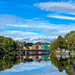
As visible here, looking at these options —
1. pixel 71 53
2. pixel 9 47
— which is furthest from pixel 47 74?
pixel 9 47

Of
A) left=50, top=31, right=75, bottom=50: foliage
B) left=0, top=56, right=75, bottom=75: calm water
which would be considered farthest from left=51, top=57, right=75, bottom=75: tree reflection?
left=50, top=31, right=75, bottom=50: foliage

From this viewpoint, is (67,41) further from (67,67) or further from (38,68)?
(38,68)

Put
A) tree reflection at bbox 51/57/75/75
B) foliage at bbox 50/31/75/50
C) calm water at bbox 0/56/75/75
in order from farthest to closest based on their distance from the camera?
foliage at bbox 50/31/75/50, tree reflection at bbox 51/57/75/75, calm water at bbox 0/56/75/75

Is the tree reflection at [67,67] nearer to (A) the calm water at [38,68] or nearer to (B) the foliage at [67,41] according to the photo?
(A) the calm water at [38,68]

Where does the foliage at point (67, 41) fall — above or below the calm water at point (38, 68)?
above

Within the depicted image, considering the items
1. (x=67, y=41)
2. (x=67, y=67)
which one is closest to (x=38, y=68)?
(x=67, y=67)

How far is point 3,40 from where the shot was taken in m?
123

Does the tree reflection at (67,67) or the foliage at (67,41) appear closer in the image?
the tree reflection at (67,67)

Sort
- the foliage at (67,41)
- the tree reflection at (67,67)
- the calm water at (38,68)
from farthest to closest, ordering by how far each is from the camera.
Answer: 1. the foliage at (67,41)
2. the tree reflection at (67,67)
3. the calm water at (38,68)

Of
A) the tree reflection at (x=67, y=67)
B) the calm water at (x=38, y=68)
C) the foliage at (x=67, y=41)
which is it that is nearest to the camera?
the calm water at (x=38, y=68)

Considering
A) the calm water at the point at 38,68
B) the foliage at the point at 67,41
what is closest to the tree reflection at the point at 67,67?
the calm water at the point at 38,68

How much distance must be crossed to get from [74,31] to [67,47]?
10.7 metres

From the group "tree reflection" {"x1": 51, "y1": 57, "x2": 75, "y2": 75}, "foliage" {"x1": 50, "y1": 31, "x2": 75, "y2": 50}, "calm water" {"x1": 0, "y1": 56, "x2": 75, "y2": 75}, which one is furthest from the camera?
"foliage" {"x1": 50, "y1": 31, "x2": 75, "y2": 50}

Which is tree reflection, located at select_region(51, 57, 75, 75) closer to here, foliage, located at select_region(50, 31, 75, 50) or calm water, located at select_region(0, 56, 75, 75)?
calm water, located at select_region(0, 56, 75, 75)
